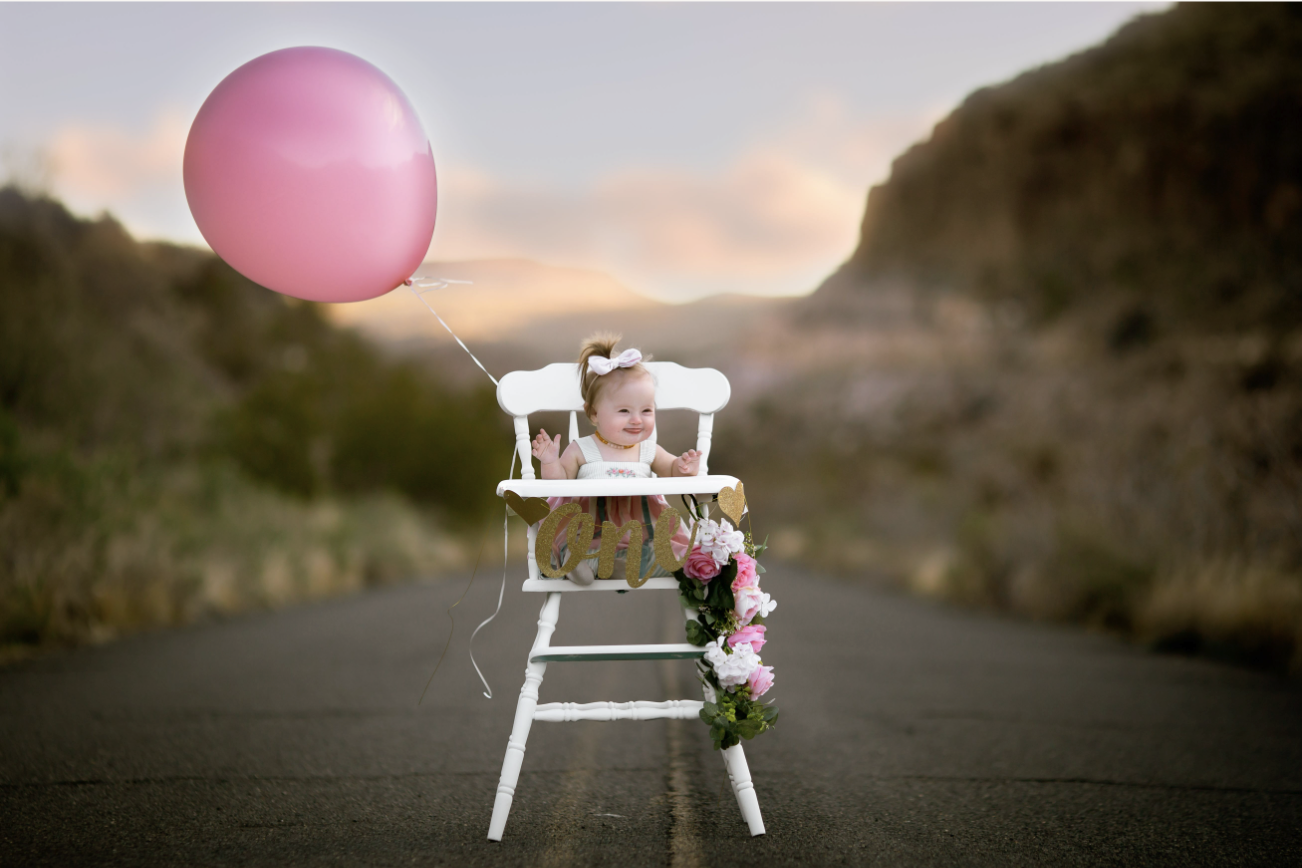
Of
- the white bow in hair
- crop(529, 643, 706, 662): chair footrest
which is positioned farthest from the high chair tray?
crop(529, 643, 706, 662): chair footrest

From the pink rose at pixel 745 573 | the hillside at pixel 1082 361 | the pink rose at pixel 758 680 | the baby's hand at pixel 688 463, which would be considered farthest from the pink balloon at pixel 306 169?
the hillside at pixel 1082 361

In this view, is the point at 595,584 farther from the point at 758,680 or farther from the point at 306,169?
the point at 306,169

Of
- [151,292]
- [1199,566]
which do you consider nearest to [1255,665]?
[1199,566]

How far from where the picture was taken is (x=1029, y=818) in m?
3.67

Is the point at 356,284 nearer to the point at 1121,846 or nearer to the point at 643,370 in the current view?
the point at 643,370

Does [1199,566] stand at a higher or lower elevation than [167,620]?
higher

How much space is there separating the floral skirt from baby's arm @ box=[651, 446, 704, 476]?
117 millimetres

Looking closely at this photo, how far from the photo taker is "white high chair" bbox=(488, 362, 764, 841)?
3.19 meters

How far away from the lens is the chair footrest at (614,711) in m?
3.37

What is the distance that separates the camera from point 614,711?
3.38m

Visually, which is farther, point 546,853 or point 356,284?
point 356,284

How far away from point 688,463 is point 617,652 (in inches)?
26.8

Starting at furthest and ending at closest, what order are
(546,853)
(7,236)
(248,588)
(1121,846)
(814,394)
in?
(814,394)
(7,236)
(248,588)
(1121,846)
(546,853)

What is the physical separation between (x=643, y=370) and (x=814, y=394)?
50793 mm
